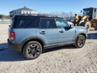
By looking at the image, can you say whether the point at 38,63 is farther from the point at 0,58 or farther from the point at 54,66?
the point at 0,58

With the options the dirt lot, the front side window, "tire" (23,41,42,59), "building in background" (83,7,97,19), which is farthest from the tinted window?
"building in background" (83,7,97,19)

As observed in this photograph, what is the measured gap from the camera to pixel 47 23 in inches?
303

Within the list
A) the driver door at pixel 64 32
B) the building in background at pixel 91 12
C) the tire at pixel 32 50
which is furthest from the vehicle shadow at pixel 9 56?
the building in background at pixel 91 12

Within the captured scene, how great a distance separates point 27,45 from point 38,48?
56 cm

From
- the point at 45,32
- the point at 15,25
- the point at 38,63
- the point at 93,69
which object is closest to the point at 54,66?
the point at 38,63

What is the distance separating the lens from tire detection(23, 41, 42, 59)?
23.1 feet

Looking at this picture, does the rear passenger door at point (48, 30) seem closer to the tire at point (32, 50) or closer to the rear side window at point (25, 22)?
the rear side window at point (25, 22)

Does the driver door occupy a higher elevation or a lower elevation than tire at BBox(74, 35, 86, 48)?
higher

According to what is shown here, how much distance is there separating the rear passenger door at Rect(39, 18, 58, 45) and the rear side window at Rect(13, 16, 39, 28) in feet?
1.01

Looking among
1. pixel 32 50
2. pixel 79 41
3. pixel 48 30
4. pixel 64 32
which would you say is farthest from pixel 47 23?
pixel 79 41

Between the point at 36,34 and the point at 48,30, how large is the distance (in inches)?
26.8

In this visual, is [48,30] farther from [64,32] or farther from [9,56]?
[9,56]

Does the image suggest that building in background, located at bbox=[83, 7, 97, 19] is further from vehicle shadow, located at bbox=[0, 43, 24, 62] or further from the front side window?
vehicle shadow, located at bbox=[0, 43, 24, 62]

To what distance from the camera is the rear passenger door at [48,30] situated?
744 cm
